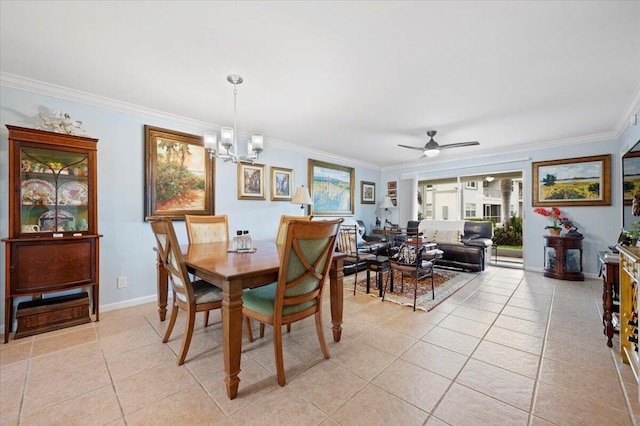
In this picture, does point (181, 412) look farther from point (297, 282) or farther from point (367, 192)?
point (367, 192)

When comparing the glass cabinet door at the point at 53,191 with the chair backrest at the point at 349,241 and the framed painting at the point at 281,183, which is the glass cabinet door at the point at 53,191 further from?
the chair backrest at the point at 349,241

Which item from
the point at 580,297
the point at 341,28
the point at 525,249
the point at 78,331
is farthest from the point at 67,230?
the point at 525,249

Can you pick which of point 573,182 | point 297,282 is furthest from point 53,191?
point 573,182

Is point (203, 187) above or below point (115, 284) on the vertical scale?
above

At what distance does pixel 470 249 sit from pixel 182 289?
4747mm

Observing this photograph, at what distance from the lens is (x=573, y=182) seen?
4531 millimetres

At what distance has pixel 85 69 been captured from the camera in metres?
2.32

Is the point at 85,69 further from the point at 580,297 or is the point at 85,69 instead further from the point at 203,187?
the point at 580,297

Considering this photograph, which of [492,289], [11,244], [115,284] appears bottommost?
[492,289]

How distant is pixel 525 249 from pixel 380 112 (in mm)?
4067

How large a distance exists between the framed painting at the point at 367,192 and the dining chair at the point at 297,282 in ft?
16.0

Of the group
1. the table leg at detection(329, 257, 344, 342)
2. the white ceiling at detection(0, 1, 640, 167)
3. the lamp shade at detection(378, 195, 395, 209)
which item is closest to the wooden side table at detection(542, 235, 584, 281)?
the white ceiling at detection(0, 1, 640, 167)

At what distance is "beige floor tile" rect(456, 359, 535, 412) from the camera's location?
157 cm

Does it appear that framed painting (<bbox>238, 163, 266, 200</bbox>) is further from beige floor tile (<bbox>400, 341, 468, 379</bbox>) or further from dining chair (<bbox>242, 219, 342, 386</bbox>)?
beige floor tile (<bbox>400, 341, 468, 379</bbox>)
